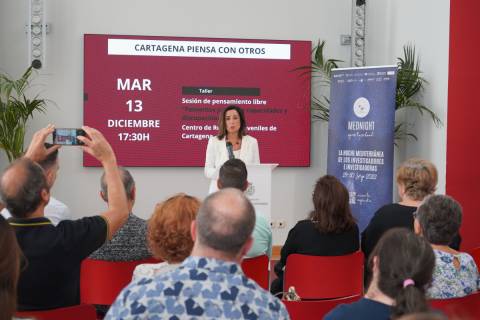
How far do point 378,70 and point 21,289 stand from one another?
5178mm

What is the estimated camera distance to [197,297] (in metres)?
1.78

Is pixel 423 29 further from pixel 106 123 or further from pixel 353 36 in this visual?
pixel 106 123

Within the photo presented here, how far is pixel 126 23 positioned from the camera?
7734 millimetres

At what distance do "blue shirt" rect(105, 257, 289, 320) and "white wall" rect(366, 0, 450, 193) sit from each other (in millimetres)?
5180

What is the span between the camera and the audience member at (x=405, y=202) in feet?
13.1

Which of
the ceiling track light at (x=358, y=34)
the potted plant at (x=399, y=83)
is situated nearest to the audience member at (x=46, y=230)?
the potted plant at (x=399, y=83)

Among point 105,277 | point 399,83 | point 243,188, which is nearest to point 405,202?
point 243,188

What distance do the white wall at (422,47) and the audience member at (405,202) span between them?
264 cm

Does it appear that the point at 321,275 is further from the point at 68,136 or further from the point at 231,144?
the point at 231,144

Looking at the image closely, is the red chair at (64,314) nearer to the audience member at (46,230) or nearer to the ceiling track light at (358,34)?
the audience member at (46,230)

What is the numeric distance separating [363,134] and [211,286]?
18.3 feet

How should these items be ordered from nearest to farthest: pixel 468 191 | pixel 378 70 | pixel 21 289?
1. pixel 21 289
2. pixel 468 191
3. pixel 378 70

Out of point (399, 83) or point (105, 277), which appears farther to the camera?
point (399, 83)

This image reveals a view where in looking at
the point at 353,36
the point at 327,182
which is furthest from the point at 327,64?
the point at 327,182
